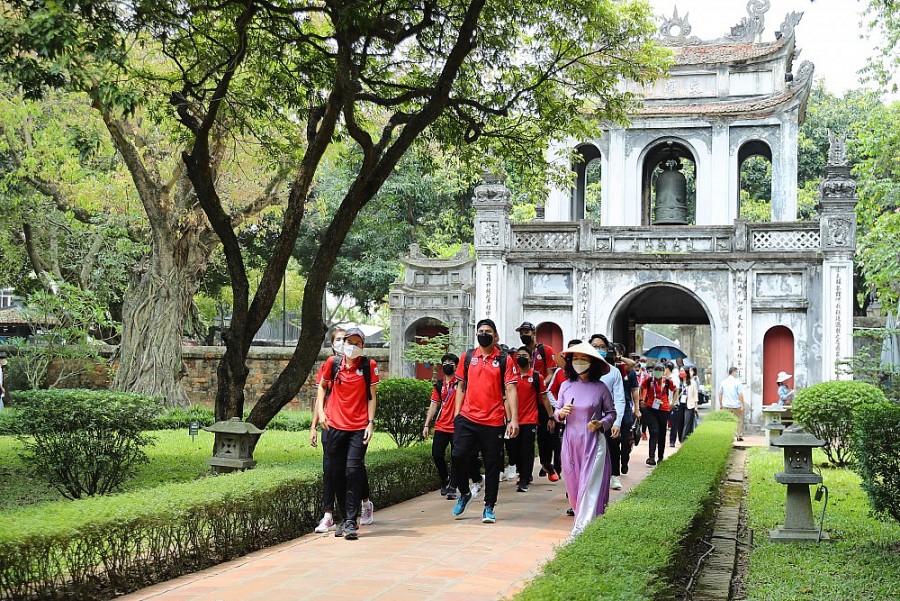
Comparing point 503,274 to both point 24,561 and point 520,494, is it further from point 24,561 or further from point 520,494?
point 24,561

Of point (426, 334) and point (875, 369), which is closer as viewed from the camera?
point (875, 369)

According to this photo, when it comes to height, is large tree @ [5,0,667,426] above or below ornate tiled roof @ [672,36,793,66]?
below

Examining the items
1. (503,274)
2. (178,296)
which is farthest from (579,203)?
(178,296)

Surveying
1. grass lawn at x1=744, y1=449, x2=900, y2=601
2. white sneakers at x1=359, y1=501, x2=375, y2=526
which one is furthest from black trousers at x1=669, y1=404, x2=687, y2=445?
white sneakers at x1=359, y1=501, x2=375, y2=526

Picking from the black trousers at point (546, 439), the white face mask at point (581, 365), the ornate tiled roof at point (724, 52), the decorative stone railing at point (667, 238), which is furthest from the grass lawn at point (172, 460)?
the ornate tiled roof at point (724, 52)

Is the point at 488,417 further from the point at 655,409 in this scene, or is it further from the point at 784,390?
the point at 784,390

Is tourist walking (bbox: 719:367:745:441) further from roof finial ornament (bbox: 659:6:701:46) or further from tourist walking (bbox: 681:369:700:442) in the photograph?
roof finial ornament (bbox: 659:6:701:46)

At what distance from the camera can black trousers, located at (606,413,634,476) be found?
1130 cm

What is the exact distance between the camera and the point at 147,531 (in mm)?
6375

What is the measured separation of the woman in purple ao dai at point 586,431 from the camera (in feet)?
25.5

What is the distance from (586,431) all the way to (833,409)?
8.23 metres

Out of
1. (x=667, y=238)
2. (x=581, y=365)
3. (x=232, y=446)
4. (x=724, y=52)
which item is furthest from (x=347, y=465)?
(x=724, y=52)

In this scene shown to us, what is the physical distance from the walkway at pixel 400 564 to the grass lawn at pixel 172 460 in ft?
5.14

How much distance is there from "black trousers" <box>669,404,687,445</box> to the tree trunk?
10.7 meters
